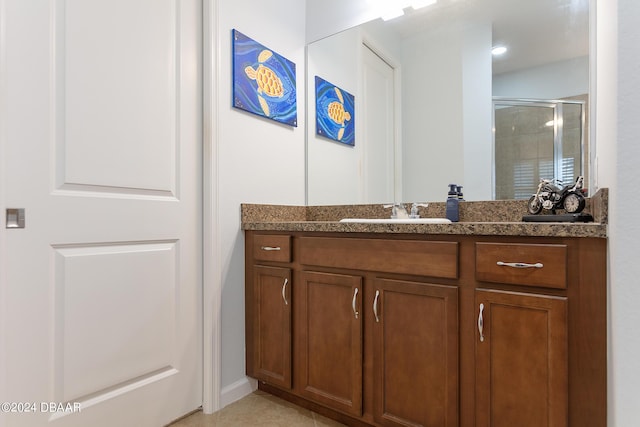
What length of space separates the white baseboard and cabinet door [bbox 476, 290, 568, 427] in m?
1.18

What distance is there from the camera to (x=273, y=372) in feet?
5.78

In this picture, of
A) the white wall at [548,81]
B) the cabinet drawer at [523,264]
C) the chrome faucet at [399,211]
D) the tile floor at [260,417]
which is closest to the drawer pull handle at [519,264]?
the cabinet drawer at [523,264]

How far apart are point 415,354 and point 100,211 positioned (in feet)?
4.33

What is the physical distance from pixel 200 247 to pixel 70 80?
2.82 ft

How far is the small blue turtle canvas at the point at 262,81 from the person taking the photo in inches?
73.7

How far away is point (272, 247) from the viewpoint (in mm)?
1778

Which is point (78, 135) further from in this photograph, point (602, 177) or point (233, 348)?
point (602, 177)

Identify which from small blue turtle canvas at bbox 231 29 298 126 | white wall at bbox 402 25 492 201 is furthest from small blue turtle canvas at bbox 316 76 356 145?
white wall at bbox 402 25 492 201

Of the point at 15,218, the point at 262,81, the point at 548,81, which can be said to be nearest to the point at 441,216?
the point at 548,81

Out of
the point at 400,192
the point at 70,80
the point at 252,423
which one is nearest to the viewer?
the point at 70,80

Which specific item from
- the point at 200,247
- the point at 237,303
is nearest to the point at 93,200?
the point at 200,247

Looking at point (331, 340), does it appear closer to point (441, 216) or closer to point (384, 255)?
point (384, 255)

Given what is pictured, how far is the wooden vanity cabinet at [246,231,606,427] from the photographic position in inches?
41.0

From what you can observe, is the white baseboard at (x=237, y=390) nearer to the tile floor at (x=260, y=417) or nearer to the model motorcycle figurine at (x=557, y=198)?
the tile floor at (x=260, y=417)
